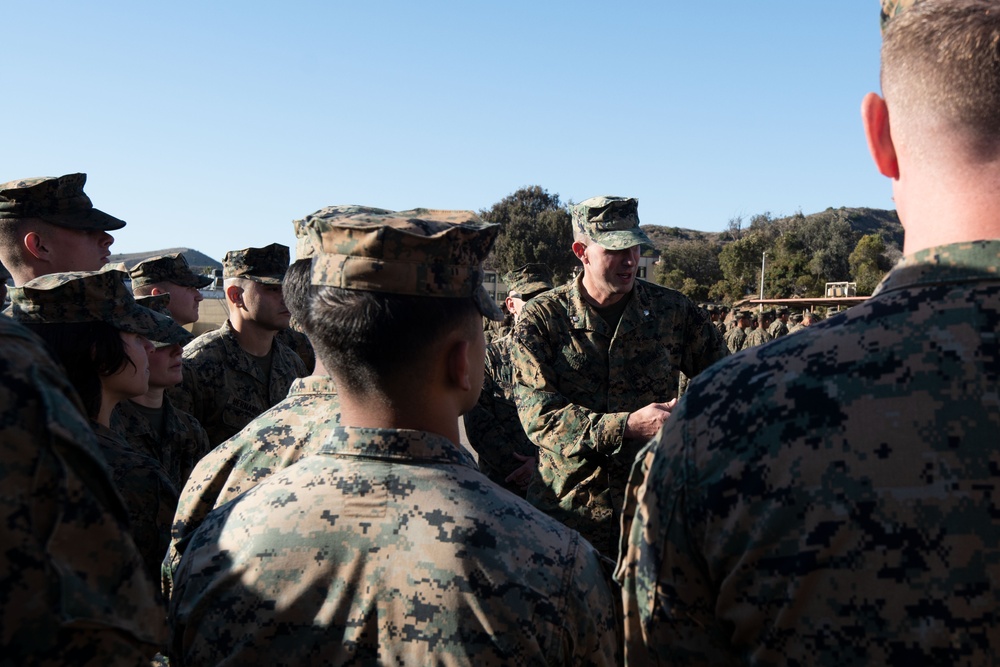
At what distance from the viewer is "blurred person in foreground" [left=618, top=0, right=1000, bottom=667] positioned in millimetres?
1405

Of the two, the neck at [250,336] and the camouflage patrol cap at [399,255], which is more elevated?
the camouflage patrol cap at [399,255]

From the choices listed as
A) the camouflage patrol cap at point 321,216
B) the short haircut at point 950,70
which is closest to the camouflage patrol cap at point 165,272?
the camouflage patrol cap at point 321,216

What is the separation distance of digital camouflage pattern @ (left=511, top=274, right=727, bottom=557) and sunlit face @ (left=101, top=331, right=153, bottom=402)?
6.13ft

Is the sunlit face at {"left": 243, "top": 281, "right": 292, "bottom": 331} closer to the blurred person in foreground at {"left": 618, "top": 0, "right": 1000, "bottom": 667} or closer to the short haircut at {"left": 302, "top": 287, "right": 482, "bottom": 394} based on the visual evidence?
the short haircut at {"left": 302, "top": 287, "right": 482, "bottom": 394}

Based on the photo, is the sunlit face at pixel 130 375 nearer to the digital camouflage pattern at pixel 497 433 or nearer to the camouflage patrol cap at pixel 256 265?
the camouflage patrol cap at pixel 256 265

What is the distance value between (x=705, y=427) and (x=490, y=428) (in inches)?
171

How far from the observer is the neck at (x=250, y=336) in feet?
18.4

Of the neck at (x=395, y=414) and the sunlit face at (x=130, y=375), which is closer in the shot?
the neck at (x=395, y=414)

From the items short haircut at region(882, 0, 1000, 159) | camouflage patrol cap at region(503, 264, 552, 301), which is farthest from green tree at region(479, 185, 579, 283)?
short haircut at region(882, 0, 1000, 159)

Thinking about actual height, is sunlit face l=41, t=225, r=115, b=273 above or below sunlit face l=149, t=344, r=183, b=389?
above

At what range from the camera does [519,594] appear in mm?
1781

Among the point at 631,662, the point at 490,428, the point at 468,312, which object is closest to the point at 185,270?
the point at 490,428

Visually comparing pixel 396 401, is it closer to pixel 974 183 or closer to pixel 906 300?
pixel 906 300

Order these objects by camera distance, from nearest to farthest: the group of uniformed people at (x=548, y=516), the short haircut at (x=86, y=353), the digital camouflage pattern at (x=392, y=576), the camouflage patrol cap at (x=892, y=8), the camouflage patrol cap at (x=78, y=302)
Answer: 1. the group of uniformed people at (x=548, y=516)
2. the camouflage patrol cap at (x=892, y=8)
3. the digital camouflage pattern at (x=392, y=576)
4. the short haircut at (x=86, y=353)
5. the camouflage patrol cap at (x=78, y=302)
